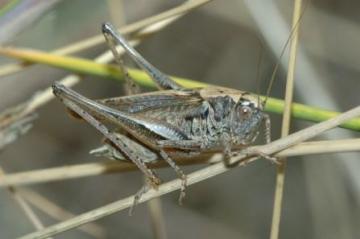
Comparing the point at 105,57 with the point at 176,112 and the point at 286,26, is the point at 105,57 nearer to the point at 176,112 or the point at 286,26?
the point at 176,112

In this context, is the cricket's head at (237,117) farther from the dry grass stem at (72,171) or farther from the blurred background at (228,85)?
the blurred background at (228,85)

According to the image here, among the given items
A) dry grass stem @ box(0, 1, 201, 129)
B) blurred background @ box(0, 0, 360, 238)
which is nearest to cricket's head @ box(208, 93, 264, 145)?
dry grass stem @ box(0, 1, 201, 129)

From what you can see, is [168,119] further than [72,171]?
Yes

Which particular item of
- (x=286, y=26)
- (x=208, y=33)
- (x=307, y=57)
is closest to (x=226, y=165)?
(x=286, y=26)

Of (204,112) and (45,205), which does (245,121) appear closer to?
(204,112)

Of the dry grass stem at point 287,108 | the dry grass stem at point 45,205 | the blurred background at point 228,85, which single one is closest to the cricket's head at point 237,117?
the dry grass stem at point 287,108

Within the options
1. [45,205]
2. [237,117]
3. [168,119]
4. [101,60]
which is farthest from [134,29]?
[45,205]

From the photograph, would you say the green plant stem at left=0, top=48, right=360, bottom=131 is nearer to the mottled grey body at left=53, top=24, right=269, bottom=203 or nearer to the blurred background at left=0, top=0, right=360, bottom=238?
the mottled grey body at left=53, top=24, right=269, bottom=203
